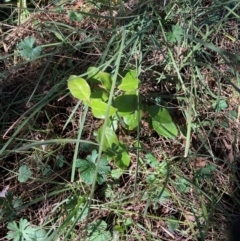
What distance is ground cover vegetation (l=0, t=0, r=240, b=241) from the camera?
1730mm

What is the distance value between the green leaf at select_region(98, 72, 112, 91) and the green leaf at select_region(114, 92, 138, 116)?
5 cm

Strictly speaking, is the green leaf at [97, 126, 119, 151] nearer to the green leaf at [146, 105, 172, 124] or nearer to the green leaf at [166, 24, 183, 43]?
the green leaf at [146, 105, 172, 124]

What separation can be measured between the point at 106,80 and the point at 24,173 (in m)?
0.42

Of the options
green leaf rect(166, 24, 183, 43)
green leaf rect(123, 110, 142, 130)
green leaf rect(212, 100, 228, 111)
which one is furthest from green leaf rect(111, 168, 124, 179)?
green leaf rect(166, 24, 183, 43)

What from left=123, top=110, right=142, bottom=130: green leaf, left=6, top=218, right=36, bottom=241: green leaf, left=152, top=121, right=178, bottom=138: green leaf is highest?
left=123, top=110, right=142, bottom=130: green leaf

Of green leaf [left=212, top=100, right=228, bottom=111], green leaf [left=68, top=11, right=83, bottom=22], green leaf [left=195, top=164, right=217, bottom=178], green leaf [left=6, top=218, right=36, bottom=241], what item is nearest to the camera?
green leaf [left=6, top=218, right=36, bottom=241]

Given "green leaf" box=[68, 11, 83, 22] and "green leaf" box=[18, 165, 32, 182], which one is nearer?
"green leaf" box=[18, 165, 32, 182]

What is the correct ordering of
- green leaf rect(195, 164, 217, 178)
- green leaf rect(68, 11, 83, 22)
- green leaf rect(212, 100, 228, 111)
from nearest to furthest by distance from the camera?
1. green leaf rect(195, 164, 217, 178)
2. green leaf rect(212, 100, 228, 111)
3. green leaf rect(68, 11, 83, 22)

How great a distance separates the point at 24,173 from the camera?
70.1 inches

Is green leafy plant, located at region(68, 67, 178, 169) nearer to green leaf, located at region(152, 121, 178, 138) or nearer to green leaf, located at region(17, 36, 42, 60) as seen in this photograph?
green leaf, located at region(152, 121, 178, 138)

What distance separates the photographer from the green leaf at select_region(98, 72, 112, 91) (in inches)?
68.3

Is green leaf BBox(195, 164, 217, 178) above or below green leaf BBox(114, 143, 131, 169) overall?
below

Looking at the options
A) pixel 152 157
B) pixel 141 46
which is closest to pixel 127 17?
pixel 141 46

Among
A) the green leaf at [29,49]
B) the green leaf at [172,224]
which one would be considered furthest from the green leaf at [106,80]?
the green leaf at [172,224]
